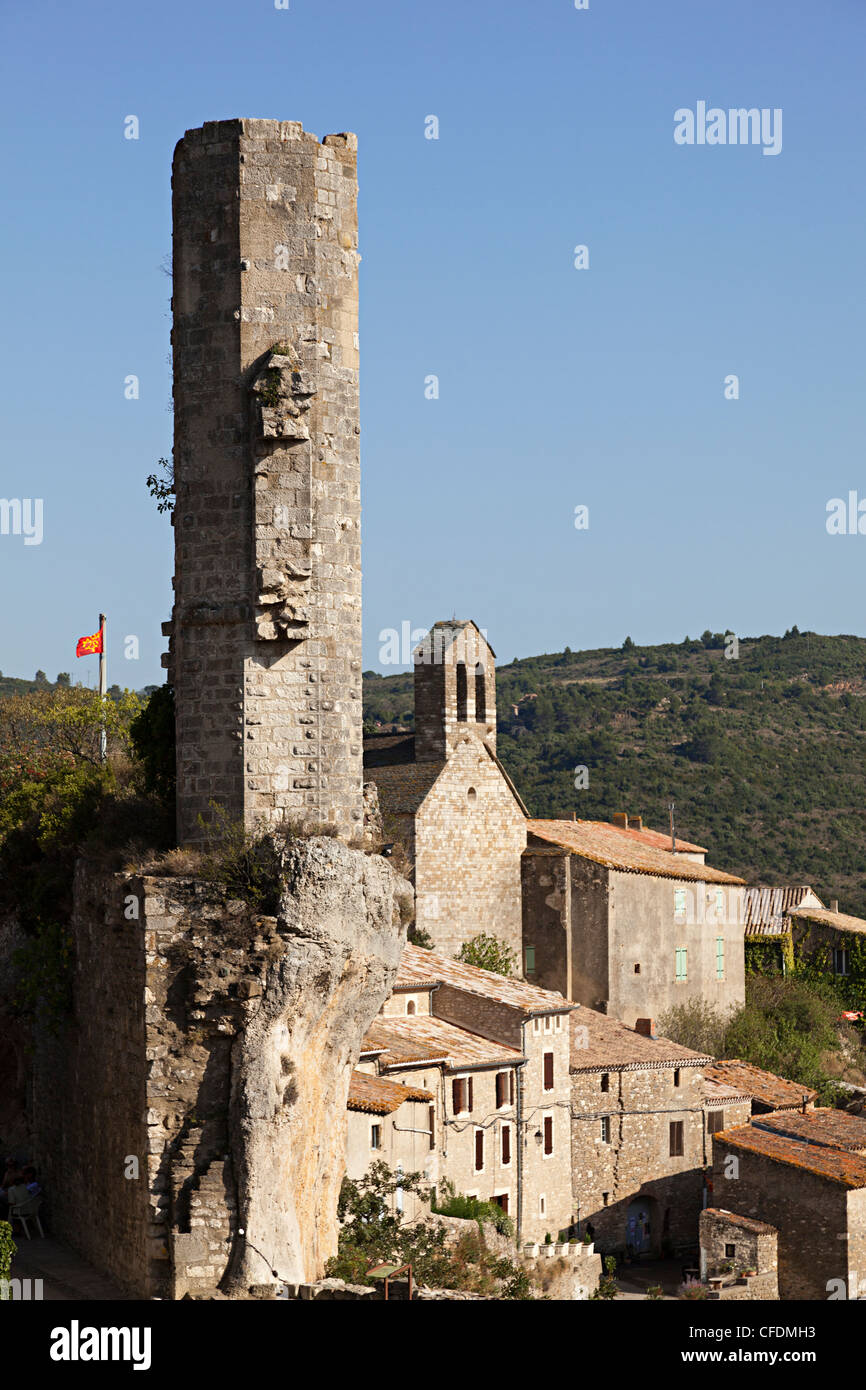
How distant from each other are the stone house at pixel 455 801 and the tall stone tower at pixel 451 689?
2 cm

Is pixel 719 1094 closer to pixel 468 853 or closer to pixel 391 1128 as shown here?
pixel 468 853

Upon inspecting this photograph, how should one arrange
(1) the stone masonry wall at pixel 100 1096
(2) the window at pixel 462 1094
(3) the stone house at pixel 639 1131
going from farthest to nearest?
(3) the stone house at pixel 639 1131, (2) the window at pixel 462 1094, (1) the stone masonry wall at pixel 100 1096

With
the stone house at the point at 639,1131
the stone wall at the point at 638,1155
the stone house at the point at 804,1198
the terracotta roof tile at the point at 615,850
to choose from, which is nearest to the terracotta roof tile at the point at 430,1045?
the stone house at the point at 639,1131

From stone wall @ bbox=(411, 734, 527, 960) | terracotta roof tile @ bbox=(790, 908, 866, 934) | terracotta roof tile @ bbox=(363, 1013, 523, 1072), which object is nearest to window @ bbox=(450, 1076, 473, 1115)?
terracotta roof tile @ bbox=(363, 1013, 523, 1072)

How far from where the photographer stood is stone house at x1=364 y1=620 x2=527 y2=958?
142 feet

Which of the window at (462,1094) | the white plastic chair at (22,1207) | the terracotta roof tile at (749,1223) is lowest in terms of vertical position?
the terracotta roof tile at (749,1223)

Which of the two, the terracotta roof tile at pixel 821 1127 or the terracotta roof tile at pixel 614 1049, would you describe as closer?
the terracotta roof tile at pixel 821 1127

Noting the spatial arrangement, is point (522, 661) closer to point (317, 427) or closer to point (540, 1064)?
point (540, 1064)

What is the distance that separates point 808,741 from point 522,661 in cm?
3276

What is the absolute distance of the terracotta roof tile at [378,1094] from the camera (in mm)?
27375

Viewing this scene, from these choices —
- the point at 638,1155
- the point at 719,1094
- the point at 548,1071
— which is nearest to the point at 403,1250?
the point at 548,1071

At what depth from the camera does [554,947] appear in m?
45.1

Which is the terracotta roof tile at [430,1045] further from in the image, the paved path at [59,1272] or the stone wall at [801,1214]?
the paved path at [59,1272]
